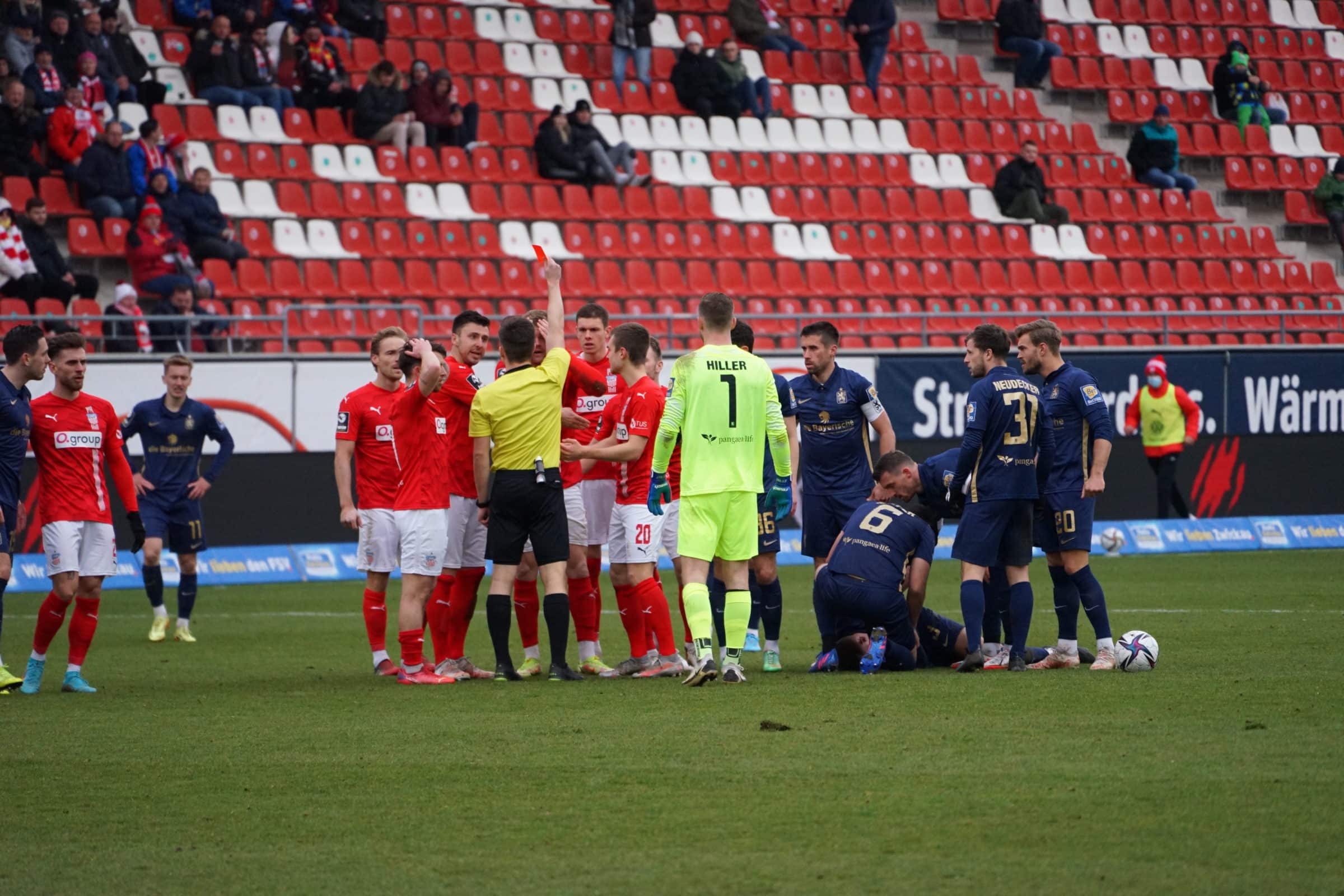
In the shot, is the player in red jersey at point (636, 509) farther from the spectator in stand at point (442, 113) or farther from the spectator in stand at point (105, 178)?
the spectator in stand at point (442, 113)

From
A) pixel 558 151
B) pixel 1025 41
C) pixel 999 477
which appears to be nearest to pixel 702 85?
pixel 558 151

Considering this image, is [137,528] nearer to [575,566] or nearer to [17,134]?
[575,566]

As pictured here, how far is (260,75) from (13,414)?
14637 millimetres

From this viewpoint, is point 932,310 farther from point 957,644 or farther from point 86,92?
point 957,644

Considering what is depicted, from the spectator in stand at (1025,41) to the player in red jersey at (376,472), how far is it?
2223cm

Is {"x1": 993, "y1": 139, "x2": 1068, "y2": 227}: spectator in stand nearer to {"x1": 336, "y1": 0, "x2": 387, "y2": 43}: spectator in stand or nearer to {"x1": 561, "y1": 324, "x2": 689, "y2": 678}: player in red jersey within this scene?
{"x1": 336, "y1": 0, "x2": 387, "y2": 43}: spectator in stand

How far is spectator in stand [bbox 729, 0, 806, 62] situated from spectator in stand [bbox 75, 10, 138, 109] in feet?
35.5

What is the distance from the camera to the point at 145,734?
27.9 ft

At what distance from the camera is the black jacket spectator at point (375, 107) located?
24.3 m

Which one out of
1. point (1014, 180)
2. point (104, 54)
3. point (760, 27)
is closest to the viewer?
point (104, 54)

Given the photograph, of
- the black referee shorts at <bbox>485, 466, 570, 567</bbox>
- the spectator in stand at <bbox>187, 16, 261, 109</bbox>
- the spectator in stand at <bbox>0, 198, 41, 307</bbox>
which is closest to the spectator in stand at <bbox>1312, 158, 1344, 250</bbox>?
the spectator in stand at <bbox>187, 16, 261, 109</bbox>

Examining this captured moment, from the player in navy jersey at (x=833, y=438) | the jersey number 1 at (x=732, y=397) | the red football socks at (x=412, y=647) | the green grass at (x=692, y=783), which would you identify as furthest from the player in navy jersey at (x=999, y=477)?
the red football socks at (x=412, y=647)

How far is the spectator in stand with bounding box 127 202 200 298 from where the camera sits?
2061cm

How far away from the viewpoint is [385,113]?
2444 cm
